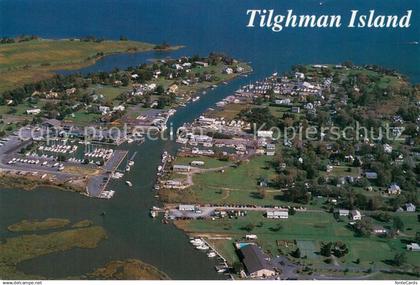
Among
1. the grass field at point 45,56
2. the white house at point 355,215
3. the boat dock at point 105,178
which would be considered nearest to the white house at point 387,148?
Answer: the white house at point 355,215

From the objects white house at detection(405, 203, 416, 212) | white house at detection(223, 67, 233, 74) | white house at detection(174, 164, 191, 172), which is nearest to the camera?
white house at detection(405, 203, 416, 212)

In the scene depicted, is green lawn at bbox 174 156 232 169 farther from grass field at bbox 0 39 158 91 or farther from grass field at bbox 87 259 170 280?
grass field at bbox 0 39 158 91

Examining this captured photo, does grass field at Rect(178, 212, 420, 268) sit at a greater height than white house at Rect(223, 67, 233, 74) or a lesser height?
lesser

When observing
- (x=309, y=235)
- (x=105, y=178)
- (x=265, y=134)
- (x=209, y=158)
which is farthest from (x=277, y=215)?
(x=265, y=134)

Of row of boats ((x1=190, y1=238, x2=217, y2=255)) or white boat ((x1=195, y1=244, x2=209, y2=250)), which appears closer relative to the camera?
row of boats ((x1=190, y1=238, x2=217, y2=255))

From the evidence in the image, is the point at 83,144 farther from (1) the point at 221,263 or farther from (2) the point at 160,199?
(1) the point at 221,263

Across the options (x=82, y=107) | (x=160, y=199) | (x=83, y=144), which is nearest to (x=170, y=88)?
(x=82, y=107)

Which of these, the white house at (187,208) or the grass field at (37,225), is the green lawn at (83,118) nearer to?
the grass field at (37,225)

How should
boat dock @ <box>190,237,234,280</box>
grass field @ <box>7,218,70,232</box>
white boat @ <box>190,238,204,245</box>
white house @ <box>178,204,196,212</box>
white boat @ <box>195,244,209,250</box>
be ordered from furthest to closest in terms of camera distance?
white house @ <box>178,204,196,212</box> < grass field @ <box>7,218,70,232</box> < white boat @ <box>190,238,204,245</box> < white boat @ <box>195,244,209,250</box> < boat dock @ <box>190,237,234,280</box>

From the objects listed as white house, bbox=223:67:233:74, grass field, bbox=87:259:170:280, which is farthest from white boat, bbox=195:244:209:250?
white house, bbox=223:67:233:74
